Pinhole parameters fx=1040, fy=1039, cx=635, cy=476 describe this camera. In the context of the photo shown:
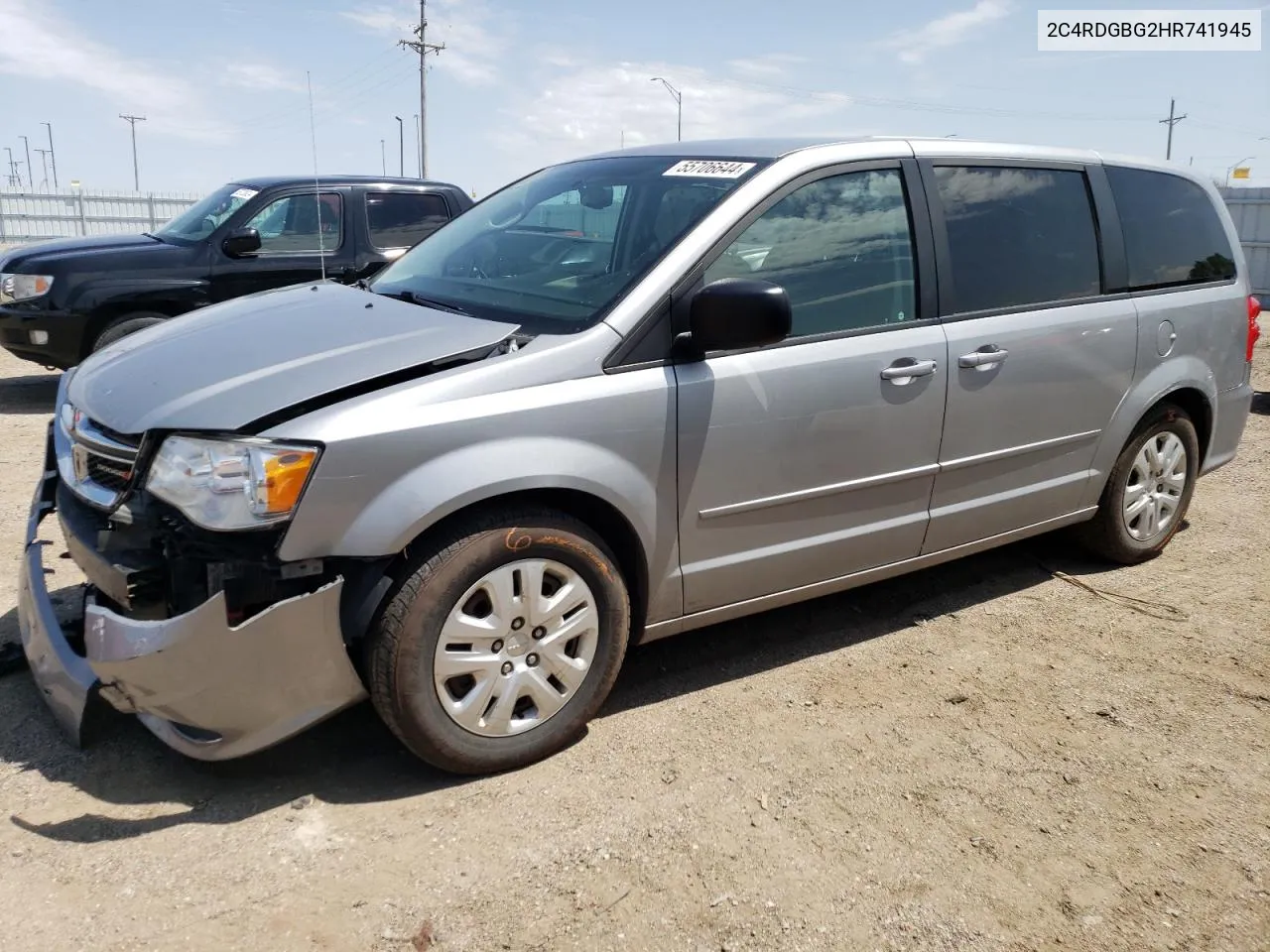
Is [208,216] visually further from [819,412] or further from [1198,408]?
[1198,408]

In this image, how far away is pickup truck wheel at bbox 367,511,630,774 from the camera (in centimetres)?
273

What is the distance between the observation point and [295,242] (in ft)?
27.2

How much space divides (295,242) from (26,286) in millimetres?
1935

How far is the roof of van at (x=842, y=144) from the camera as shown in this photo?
3.57 metres

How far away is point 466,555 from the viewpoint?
108 inches

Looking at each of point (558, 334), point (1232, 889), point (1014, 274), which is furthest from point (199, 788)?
point (1014, 274)

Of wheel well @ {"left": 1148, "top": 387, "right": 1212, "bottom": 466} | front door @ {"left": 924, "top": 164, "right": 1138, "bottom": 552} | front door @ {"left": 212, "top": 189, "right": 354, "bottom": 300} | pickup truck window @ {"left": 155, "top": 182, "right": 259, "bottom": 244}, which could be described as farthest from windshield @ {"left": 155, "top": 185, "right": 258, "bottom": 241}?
wheel well @ {"left": 1148, "top": 387, "right": 1212, "bottom": 466}

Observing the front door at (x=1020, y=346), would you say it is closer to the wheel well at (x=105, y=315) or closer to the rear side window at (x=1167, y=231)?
the rear side window at (x=1167, y=231)

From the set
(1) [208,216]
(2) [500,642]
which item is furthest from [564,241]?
(1) [208,216]

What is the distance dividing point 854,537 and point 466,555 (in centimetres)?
151

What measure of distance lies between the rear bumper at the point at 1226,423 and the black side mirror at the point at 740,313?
2985mm

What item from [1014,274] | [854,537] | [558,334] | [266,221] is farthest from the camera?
[266,221]

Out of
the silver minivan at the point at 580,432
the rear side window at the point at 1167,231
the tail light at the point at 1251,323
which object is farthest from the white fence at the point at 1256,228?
the silver minivan at the point at 580,432

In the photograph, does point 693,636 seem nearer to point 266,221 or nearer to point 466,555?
point 466,555
